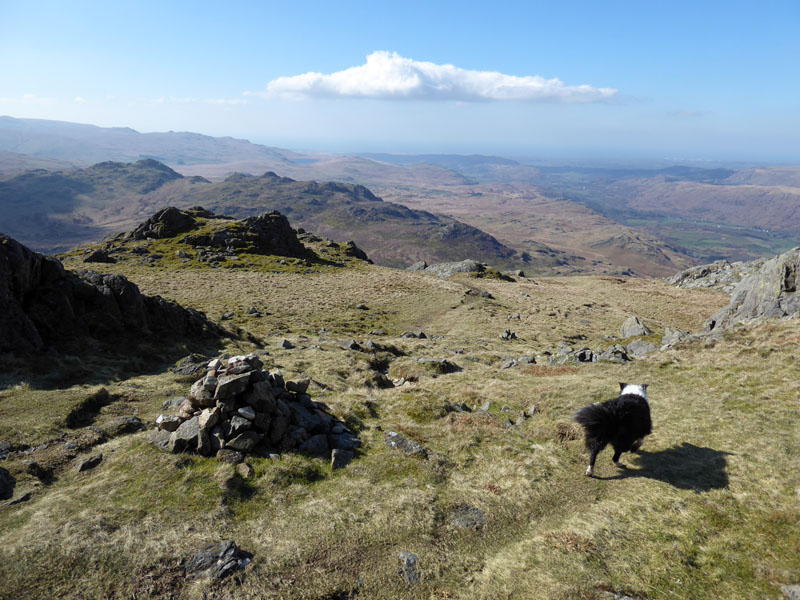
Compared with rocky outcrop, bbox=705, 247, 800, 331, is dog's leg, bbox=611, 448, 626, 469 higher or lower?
lower

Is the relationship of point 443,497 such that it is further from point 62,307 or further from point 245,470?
point 62,307

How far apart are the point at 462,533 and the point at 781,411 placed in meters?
16.5

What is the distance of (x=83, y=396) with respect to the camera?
1727 cm

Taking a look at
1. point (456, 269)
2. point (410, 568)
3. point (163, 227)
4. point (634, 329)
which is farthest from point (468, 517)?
point (163, 227)

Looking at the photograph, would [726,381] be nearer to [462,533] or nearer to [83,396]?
[462,533]

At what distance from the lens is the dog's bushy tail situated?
45.3 feet

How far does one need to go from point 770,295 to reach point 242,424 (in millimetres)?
43682

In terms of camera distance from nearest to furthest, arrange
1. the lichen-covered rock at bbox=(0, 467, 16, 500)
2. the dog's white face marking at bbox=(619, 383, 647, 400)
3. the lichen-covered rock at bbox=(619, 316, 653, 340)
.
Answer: the lichen-covered rock at bbox=(0, 467, 16, 500)
the dog's white face marking at bbox=(619, 383, 647, 400)
the lichen-covered rock at bbox=(619, 316, 653, 340)

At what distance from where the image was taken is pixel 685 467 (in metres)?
14.0

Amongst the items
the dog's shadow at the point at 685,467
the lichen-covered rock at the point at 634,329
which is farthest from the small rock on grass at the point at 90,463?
the lichen-covered rock at the point at 634,329

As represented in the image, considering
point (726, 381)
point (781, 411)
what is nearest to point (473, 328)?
point (726, 381)

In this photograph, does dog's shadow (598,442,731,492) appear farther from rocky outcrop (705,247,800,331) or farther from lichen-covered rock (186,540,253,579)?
rocky outcrop (705,247,800,331)

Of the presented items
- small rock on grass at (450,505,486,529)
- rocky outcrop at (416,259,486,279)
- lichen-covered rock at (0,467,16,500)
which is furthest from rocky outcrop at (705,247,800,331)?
rocky outcrop at (416,259,486,279)

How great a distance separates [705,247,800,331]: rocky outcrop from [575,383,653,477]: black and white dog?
84.3 ft
